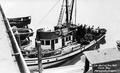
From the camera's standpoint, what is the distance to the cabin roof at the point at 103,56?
8.96 metres

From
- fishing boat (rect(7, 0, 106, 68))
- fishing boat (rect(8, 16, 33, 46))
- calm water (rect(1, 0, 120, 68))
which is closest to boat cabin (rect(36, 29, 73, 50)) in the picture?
fishing boat (rect(7, 0, 106, 68))

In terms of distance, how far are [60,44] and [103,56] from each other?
12.2 meters

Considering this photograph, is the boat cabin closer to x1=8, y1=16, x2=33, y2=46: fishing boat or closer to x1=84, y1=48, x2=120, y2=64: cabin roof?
x1=8, y1=16, x2=33, y2=46: fishing boat

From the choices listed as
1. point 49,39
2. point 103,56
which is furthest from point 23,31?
point 103,56

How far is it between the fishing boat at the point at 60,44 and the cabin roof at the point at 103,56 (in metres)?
9.60

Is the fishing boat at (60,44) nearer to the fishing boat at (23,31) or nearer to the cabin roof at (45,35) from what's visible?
the cabin roof at (45,35)

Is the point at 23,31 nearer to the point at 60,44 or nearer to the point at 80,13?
the point at 60,44

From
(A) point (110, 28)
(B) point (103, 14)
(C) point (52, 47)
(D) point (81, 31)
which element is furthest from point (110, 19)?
(C) point (52, 47)

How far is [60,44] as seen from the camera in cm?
2123

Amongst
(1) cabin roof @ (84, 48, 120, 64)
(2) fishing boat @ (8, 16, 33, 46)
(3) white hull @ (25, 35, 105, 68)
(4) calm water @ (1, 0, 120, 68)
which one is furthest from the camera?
(4) calm water @ (1, 0, 120, 68)

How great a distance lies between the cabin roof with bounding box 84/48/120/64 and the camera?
8.96 meters

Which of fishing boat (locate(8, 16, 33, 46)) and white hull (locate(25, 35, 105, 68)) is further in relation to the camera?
fishing boat (locate(8, 16, 33, 46))

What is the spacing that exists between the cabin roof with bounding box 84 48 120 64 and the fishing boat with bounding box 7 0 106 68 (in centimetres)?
960

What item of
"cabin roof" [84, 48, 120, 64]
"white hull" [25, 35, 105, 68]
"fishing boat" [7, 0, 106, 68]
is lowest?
"white hull" [25, 35, 105, 68]
